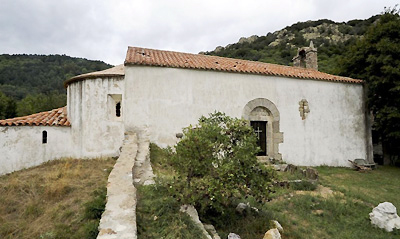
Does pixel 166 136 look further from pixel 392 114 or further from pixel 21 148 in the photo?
pixel 392 114

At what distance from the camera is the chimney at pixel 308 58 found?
624 inches

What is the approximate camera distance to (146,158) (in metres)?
7.70

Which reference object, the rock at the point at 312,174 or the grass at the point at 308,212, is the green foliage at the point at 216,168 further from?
the rock at the point at 312,174

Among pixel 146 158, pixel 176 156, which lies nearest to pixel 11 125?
pixel 146 158

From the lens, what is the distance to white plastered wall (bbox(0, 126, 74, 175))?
28.9 ft

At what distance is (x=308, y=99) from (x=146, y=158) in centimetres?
901

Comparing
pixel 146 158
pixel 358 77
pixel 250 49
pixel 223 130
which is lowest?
pixel 146 158

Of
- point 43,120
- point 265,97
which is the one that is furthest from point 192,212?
point 265,97

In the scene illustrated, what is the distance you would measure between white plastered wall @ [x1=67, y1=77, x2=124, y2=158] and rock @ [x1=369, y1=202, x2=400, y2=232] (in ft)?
27.2

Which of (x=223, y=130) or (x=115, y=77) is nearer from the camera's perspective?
(x=223, y=130)

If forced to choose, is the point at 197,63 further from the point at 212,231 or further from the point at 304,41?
the point at 304,41

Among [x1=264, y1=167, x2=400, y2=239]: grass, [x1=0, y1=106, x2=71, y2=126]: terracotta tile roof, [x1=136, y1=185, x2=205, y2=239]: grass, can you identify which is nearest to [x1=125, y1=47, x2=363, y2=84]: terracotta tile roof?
[x1=0, y1=106, x2=71, y2=126]: terracotta tile roof

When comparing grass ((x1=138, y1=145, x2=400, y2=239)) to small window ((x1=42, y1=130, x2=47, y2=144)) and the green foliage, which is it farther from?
small window ((x1=42, y1=130, x2=47, y2=144))

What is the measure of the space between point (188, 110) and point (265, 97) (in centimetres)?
389
